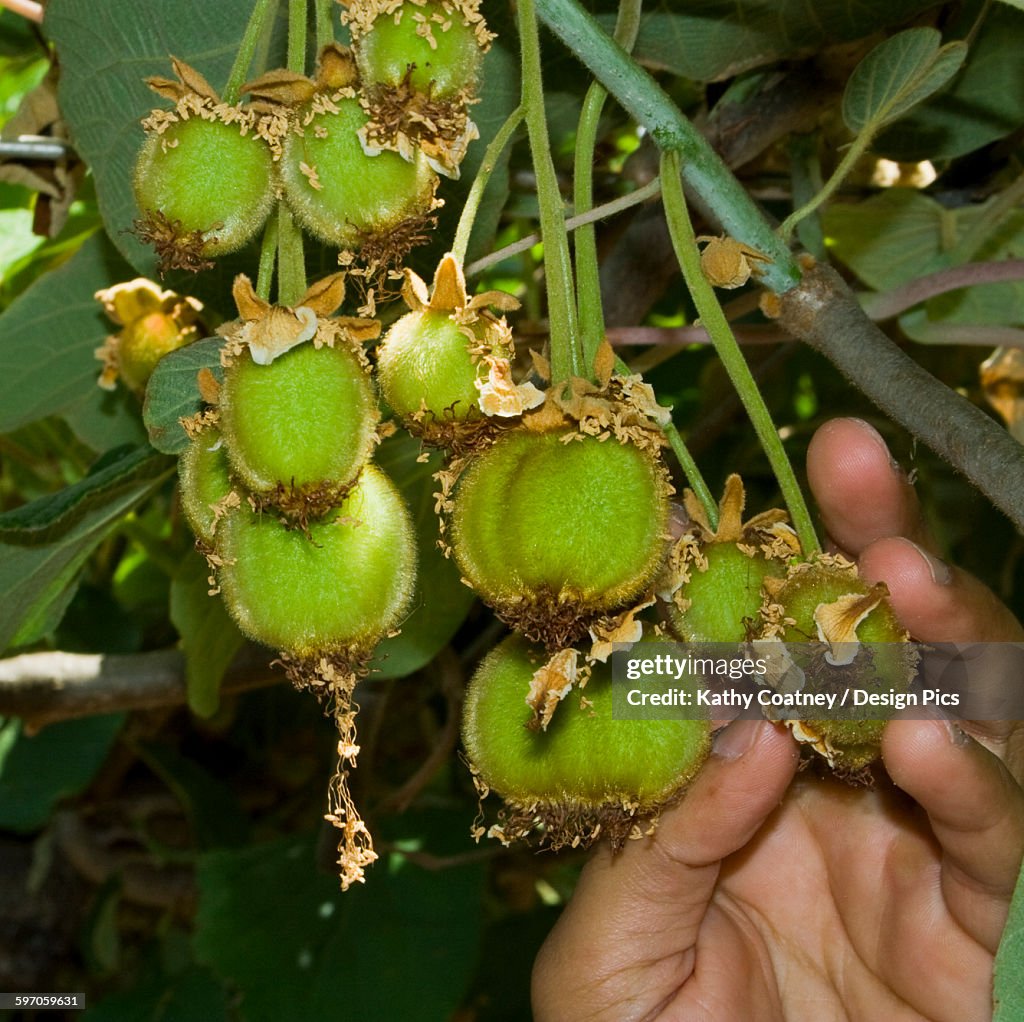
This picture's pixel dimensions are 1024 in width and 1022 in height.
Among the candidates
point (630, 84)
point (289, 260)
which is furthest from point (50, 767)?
point (630, 84)

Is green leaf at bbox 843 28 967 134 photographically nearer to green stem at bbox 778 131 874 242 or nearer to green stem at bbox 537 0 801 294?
green stem at bbox 778 131 874 242

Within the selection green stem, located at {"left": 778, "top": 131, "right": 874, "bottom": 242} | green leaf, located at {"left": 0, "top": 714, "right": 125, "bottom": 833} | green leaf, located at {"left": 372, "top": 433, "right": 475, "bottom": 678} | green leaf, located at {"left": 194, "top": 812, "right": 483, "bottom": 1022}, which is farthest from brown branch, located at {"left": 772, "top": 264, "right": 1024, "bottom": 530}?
green leaf, located at {"left": 0, "top": 714, "right": 125, "bottom": 833}

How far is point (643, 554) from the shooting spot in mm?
662

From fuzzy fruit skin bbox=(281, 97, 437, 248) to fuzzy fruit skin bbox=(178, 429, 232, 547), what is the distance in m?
0.14

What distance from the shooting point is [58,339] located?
132 cm

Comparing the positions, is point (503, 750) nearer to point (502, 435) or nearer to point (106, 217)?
point (502, 435)

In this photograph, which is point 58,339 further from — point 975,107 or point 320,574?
point 975,107

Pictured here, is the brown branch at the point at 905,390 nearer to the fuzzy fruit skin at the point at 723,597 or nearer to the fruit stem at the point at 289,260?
the fuzzy fruit skin at the point at 723,597

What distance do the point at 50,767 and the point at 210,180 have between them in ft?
4.78

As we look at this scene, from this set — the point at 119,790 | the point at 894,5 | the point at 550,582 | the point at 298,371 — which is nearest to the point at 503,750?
the point at 550,582

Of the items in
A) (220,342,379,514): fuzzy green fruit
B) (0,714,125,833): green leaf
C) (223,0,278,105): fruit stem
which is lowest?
(0,714,125,833): green leaf

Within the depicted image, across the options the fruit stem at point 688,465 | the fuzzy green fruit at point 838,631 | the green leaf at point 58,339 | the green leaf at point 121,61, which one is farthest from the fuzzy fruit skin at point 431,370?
the green leaf at point 58,339

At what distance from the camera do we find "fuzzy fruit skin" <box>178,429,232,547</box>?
0.73 m

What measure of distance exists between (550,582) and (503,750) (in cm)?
17
